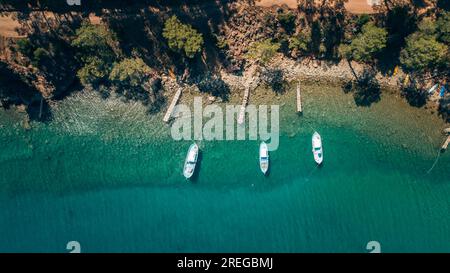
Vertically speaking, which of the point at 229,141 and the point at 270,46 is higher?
the point at 270,46

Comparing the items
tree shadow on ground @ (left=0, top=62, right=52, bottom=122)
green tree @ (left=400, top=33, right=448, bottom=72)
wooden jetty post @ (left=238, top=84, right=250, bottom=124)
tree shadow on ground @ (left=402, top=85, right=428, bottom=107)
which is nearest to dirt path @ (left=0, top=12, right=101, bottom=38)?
tree shadow on ground @ (left=0, top=62, right=52, bottom=122)

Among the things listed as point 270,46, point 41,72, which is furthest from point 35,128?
point 270,46

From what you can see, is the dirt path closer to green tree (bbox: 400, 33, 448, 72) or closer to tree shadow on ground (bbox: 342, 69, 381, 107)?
tree shadow on ground (bbox: 342, 69, 381, 107)

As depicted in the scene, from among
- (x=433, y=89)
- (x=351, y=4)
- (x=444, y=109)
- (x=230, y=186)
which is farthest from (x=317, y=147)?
(x=351, y=4)

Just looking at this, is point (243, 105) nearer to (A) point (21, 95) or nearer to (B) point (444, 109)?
(B) point (444, 109)

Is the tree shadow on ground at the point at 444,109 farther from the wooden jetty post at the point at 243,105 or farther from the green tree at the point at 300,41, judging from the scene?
the wooden jetty post at the point at 243,105

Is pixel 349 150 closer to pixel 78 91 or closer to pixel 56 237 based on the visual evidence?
pixel 78 91

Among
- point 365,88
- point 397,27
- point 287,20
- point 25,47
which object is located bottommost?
point 365,88
